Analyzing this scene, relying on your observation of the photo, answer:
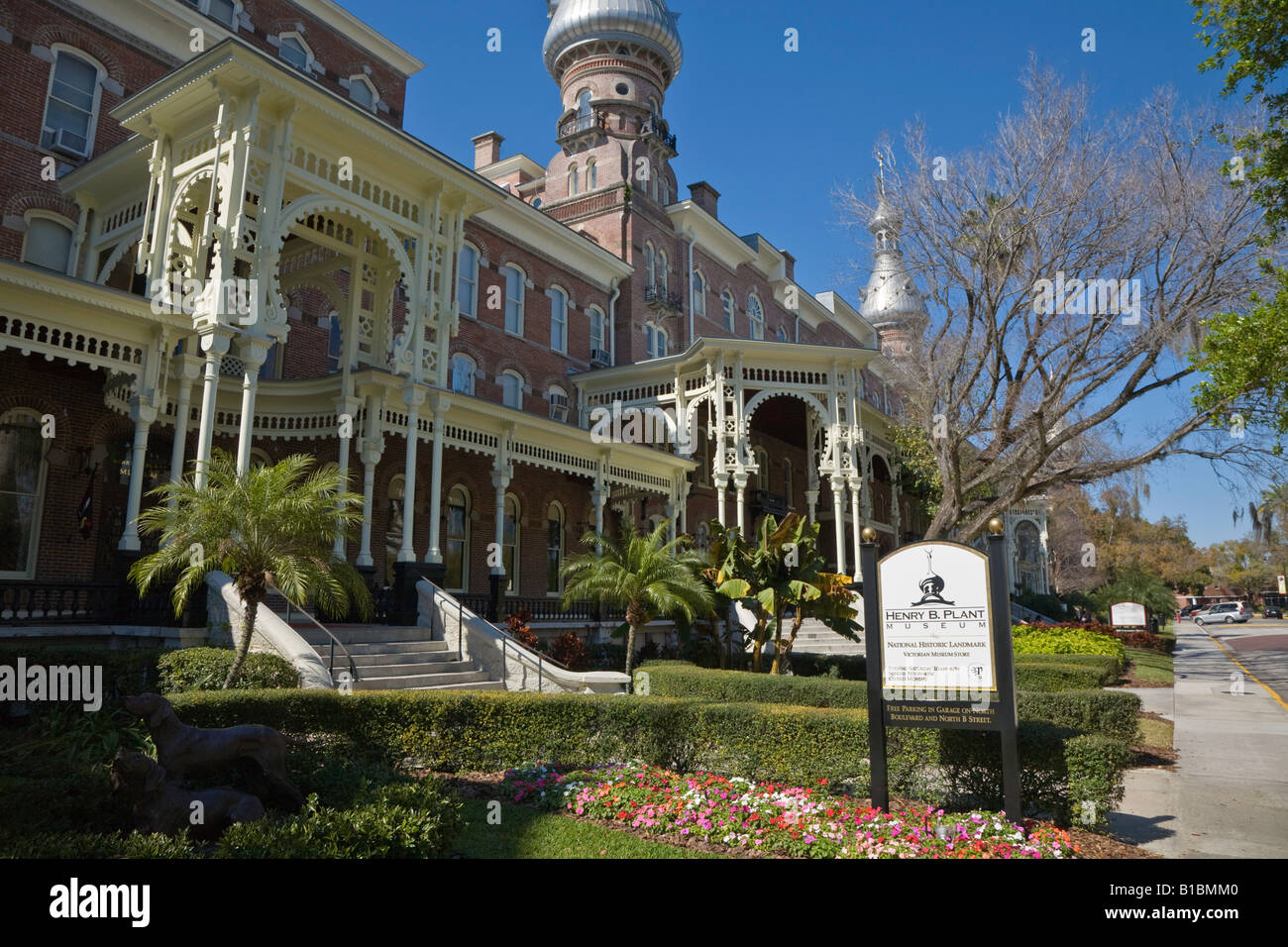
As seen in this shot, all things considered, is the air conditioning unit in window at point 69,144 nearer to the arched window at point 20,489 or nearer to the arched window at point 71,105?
the arched window at point 71,105

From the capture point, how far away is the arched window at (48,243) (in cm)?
1605

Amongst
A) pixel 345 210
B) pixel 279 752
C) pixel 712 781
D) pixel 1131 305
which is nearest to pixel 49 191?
pixel 345 210

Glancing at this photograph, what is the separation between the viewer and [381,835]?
6.07m

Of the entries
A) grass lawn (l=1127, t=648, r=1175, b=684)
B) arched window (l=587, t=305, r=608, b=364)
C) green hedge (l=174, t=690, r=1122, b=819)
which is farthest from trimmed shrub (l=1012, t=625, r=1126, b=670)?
arched window (l=587, t=305, r=608, b=364)

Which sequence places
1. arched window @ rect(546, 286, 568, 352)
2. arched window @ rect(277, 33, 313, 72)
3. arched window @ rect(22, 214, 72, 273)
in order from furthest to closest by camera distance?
arched window @ rect(546, 286, 568, 352)
arched window @ rect(277, 33, 313, 72)
arched window @ rect(22, 214, 72, 273)

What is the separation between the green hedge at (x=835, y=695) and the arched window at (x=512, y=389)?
1305 centimetres

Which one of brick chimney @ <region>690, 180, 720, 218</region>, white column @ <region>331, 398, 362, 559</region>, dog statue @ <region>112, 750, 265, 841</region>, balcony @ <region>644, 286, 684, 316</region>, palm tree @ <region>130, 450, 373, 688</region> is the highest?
brick chimney @ <region>690, 180, 720, 218</region>

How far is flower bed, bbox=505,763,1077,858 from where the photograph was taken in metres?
6.35

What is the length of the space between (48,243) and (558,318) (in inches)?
578

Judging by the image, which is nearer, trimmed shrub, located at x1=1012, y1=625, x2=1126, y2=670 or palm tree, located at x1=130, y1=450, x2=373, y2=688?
palm tree, located at x1=130, y1=450, x2=373, y2=688

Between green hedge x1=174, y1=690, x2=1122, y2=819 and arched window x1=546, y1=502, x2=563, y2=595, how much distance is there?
14.7m

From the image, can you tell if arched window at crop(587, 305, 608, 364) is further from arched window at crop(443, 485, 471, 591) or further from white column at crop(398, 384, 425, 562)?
white column at crop(398, 384, 425, 562)
